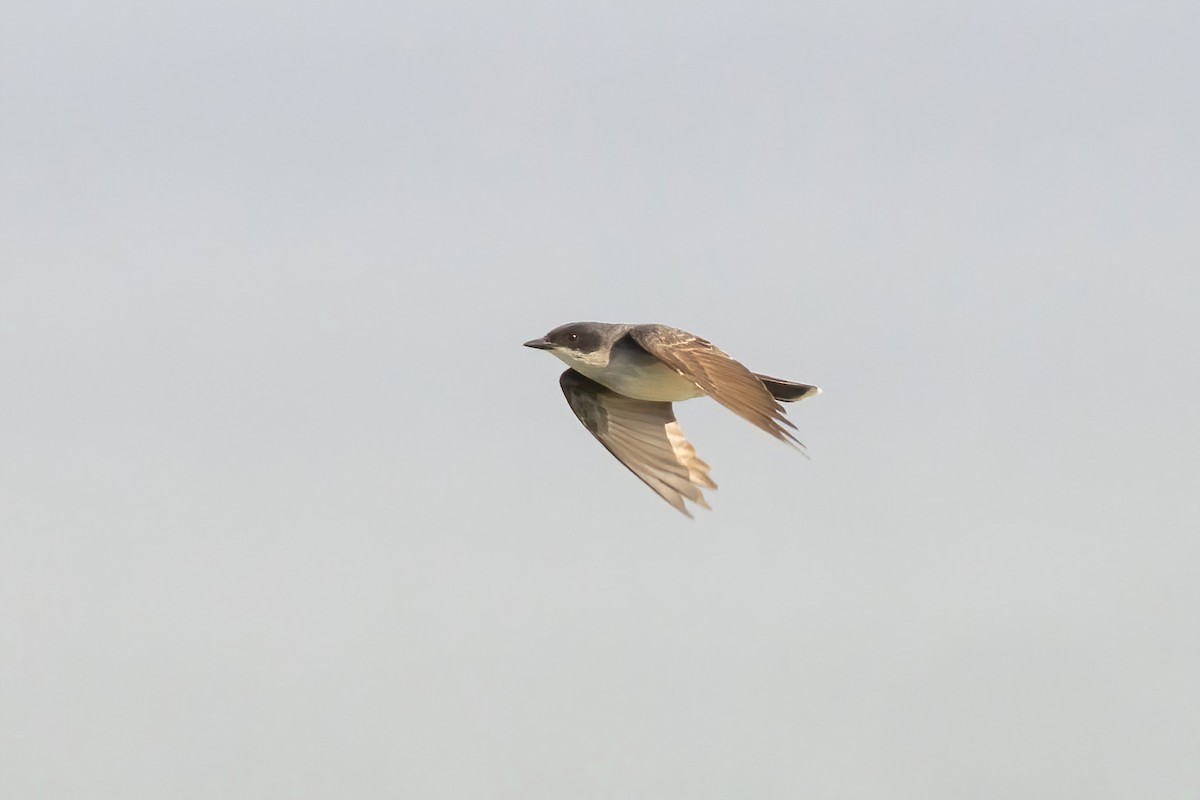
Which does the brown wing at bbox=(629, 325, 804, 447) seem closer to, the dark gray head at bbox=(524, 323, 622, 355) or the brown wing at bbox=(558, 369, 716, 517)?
the dark gray head at bbox=(524, 323, 622, 355)

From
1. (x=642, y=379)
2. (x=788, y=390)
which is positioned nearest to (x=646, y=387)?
(x=642, y=379)

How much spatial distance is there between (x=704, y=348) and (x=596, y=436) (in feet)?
10.4

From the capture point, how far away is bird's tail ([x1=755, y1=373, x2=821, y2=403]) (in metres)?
24.5

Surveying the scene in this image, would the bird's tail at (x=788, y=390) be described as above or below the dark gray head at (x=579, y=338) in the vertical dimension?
below

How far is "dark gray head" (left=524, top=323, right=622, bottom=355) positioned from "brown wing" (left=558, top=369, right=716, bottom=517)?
148 centimetres

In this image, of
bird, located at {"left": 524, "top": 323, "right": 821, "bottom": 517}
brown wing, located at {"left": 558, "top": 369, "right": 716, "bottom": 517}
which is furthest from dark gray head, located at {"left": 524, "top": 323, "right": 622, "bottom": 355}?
brown wing, located at {"left": 558, "top": 369, "right": 716, "bottom": 517}

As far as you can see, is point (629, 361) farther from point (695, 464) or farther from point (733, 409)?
point (733, 409)

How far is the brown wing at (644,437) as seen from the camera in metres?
24.0

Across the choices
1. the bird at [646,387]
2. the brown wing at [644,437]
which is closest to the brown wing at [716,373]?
the bird at [646,387]

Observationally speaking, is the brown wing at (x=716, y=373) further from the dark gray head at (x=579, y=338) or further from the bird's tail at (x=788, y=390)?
the bird's tail at (x=788, y=390)

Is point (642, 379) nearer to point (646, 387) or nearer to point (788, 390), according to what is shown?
point (646, 387)

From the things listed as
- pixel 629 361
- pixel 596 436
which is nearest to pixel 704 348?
pixel 629 361

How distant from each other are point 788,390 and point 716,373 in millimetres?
3181

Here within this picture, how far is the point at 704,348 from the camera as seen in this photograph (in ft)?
74.2
